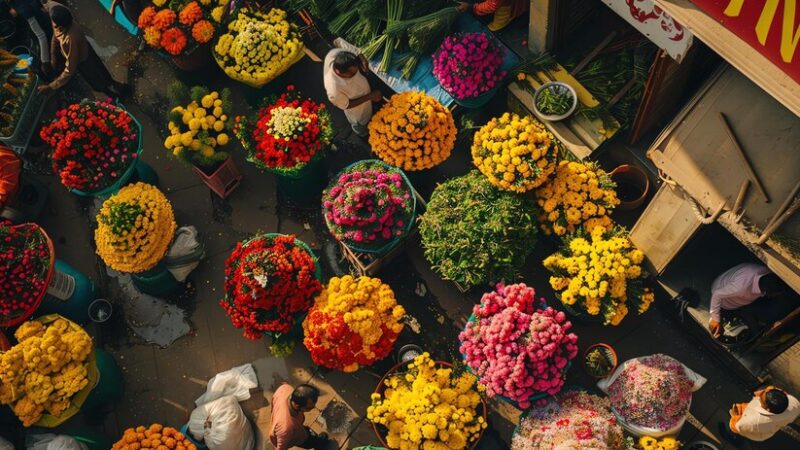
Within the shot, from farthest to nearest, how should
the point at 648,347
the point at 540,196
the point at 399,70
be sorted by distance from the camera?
the point at 399,70 < the point at 648,347 < the point at 540,196

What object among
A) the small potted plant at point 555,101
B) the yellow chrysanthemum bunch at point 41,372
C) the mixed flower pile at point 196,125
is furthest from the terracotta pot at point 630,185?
the yellow chrysanthemum bunch at point 41,372

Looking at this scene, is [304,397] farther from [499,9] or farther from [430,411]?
[499,9]

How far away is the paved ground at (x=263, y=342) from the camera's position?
718cm

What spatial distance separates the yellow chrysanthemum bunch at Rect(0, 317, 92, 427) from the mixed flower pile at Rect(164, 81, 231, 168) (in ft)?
7.64

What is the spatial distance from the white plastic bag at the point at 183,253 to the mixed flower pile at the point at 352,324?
208 centimetres

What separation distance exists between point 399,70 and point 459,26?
97cm

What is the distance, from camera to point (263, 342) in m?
7.62

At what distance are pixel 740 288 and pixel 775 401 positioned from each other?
111 cm

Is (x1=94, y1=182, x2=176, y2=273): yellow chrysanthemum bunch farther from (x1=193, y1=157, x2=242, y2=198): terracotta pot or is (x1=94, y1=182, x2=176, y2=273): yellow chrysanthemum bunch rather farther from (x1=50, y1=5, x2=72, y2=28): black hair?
(x1=50, y1=5, x2=72, y2=28): black hair

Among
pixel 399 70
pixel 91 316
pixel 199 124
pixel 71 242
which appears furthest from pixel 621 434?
pixel 71 242

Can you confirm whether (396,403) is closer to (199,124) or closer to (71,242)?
(199,124)

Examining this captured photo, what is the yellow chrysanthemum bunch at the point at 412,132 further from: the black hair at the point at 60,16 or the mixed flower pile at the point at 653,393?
the black hair at the point at 60,16

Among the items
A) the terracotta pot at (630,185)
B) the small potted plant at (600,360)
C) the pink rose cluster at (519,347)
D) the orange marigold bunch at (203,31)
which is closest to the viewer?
the pink rose cluster at (519,347)

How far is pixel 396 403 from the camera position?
602cm
